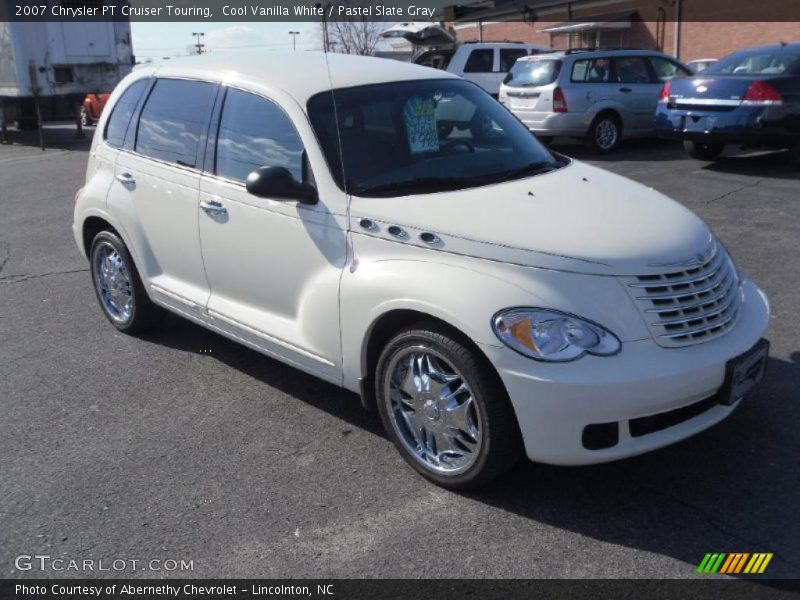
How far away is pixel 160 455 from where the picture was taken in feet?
13.8

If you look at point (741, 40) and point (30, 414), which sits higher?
point (741, 40)

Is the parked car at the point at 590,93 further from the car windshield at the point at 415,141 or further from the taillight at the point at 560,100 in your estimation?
the car windshield at the point at 415,141

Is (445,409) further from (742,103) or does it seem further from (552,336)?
(742,103)

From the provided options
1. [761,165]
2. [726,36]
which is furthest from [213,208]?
[726,36]

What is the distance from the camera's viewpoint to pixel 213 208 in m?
4.71

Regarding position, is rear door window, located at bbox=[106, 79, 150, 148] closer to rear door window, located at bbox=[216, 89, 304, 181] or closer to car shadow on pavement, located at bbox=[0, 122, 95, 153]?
rear door window, located at bbox=[216, 89, 304, 181]

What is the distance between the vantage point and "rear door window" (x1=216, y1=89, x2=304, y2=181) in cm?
435

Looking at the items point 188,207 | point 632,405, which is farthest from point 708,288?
point 188,207

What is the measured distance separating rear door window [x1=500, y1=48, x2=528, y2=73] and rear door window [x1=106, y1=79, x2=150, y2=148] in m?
14.1

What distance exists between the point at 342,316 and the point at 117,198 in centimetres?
231

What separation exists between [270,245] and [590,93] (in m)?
10.4

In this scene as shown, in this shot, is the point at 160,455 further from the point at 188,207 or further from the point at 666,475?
the point at 666,475

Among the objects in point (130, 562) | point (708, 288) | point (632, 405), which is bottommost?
point (130, 562)

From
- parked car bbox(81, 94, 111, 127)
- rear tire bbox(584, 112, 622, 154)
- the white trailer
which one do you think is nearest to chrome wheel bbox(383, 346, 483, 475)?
rear tire bbox(584, 112, 622, 154)
